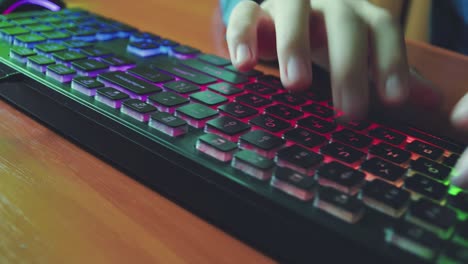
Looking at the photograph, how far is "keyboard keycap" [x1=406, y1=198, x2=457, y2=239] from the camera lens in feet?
0.75

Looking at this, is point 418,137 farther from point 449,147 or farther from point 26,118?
point 26,118

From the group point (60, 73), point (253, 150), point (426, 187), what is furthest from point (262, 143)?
point (60, 73)

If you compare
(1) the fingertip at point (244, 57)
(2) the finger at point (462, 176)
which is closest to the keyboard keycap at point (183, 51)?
(1) the fingertip at point (244, 57)

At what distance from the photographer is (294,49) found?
372 mm

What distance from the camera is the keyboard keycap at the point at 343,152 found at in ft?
0.99

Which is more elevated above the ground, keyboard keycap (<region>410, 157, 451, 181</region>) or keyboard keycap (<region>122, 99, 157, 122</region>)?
keyboard keycap (<region>410, 157, 451, 181</region>)

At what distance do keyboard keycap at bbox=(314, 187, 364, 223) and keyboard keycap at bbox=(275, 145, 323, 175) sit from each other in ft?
0.09

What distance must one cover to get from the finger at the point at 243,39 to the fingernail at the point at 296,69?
0.15 ft

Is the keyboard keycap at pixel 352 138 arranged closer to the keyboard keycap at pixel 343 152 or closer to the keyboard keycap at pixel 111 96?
the keyboard keycap at pixel 343 152

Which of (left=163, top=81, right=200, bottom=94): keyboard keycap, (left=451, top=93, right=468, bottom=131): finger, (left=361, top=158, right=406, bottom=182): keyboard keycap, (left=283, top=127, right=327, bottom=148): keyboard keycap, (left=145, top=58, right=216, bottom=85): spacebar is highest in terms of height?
(left=451, top=93, right=468, bottom=131): finger

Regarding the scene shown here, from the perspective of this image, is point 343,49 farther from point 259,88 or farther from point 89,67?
point 89,67

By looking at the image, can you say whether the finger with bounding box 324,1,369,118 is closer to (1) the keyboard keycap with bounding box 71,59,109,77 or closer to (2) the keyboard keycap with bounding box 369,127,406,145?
(2) the keyboard keycap with bounding box 369,127,406,145

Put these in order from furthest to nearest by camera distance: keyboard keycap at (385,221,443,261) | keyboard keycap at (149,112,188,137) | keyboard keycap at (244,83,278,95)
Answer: keyboard keycap at (244,83,278,95), keyboard keycap at (149,112,188,137), keyboard keycap at (385,221,443,261)

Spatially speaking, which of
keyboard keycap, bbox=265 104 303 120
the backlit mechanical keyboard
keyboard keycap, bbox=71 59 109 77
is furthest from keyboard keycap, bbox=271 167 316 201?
keyboard keycap, bbox=71 59 109 77
